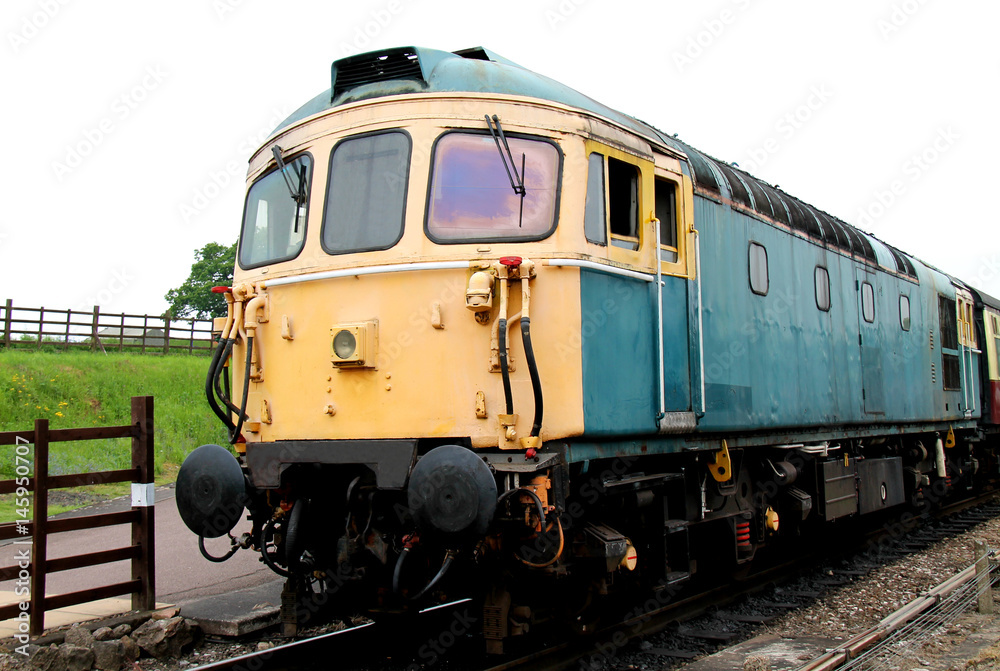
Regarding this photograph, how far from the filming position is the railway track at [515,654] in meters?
5.62

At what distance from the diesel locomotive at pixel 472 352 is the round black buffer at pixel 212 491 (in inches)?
0.7

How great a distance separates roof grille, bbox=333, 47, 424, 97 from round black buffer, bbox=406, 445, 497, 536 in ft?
8.52

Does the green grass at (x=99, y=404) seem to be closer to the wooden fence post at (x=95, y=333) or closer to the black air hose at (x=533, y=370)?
the wooden fence post at (x=95, y=333)

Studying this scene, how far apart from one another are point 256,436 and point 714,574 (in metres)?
4.89

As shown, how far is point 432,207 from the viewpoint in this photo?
5.27 meters

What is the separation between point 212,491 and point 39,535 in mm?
1875

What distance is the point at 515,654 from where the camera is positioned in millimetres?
5695

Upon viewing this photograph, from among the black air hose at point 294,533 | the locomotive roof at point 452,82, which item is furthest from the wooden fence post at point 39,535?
the locomotive roof at point 452,82

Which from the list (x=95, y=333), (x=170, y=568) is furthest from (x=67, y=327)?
(x=170, y=568)

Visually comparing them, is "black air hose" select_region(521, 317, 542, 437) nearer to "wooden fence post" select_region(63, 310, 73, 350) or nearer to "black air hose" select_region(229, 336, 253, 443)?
"black air hose" select_region(229, 336, 253, 443)

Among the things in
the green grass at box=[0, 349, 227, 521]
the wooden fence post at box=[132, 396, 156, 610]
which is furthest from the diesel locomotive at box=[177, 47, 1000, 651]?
the green grass at box=[0, 349, 227, 521]

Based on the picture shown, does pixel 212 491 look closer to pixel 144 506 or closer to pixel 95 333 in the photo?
pixel 144 506

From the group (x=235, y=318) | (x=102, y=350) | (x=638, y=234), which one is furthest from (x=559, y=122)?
(x=102, y=350)

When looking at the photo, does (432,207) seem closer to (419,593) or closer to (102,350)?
(419,593)
